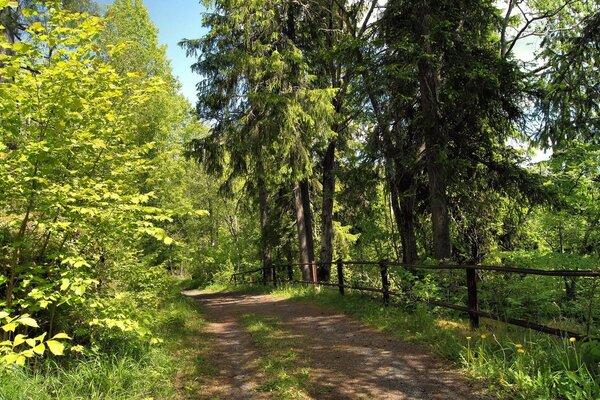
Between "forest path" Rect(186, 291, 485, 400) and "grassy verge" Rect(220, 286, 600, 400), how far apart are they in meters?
0.22

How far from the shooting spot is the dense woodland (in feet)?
14.5

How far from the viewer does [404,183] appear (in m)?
12.2

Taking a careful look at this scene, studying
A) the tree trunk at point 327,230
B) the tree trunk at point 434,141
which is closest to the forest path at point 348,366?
the tree trunk at point 434,141

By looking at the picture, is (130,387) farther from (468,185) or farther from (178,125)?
(178,125)

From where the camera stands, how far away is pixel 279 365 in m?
5.45

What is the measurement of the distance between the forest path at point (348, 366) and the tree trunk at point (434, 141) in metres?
3.21

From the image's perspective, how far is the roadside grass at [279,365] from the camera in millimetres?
4531

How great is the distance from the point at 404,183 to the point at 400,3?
496cm

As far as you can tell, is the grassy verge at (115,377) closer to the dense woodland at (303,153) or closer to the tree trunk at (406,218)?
the dense woodland at (303,153)

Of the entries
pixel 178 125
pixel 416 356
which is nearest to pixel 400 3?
pixel 416 356

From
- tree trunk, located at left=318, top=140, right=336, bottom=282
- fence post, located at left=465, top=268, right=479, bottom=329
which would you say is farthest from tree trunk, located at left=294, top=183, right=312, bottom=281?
fence post, located at left=465, top=268, right=479, bottom=329

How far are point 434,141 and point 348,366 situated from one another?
19.9 feet

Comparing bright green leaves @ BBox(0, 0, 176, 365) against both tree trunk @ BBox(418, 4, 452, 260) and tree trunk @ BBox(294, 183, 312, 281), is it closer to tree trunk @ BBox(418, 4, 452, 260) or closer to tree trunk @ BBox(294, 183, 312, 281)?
tree trunk @ BBox(418, 4, 452, 260)

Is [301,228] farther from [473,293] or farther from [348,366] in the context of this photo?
[348,366]
